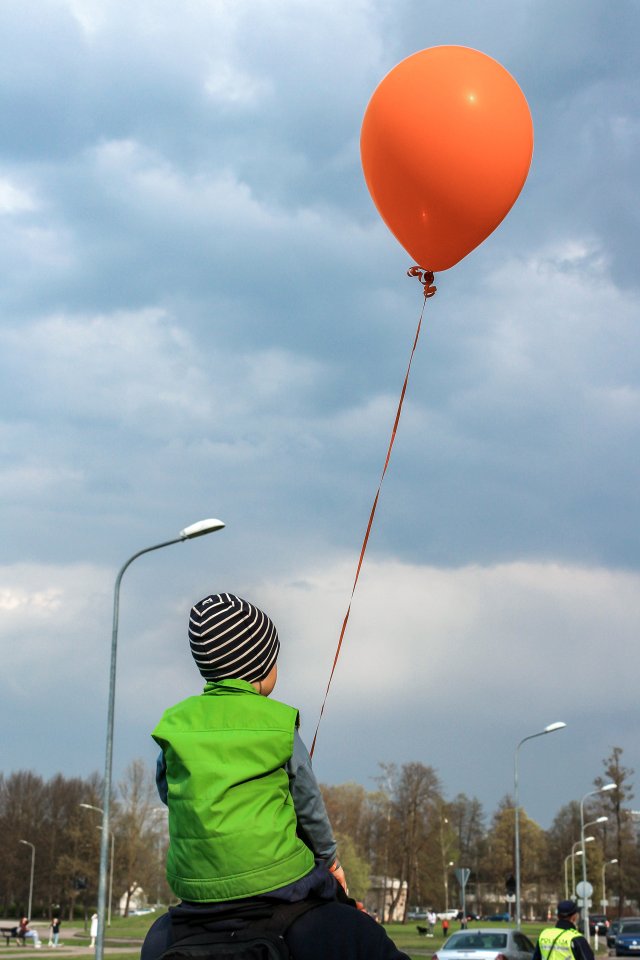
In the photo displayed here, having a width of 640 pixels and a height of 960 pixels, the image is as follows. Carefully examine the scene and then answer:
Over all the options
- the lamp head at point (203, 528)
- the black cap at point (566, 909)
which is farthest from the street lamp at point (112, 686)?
the black cap at point (566, 909)

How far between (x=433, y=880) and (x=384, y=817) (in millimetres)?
7080

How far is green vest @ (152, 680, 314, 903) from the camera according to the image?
2.16 meters

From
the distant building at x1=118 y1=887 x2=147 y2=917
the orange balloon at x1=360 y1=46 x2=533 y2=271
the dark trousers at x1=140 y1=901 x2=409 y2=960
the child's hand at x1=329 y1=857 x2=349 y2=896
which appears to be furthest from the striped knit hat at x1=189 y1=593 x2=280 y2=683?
the distant building at x1=118 y1=887 x2=147 y2=917

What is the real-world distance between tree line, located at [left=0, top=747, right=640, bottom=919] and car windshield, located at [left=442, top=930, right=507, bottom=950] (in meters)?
53.7

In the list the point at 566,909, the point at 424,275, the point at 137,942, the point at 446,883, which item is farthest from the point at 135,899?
the point at 424,275

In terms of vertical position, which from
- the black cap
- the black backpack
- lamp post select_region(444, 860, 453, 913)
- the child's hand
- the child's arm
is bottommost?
lamp post select_region(444, 860, 453, 913)

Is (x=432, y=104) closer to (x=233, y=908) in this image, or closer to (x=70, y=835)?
(x=233, y=908)

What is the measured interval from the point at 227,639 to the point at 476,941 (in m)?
16.2

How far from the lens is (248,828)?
2.16 m

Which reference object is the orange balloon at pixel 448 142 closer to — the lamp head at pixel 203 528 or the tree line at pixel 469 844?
the lamp head at pixel 203 528

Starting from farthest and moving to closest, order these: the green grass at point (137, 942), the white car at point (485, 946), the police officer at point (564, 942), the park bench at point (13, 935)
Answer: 1. the park bench at point (13, 935)
2. the green grass at point (137, 942)
3. the white car at point (485, 946)
4. the police officer at point (564, 942)

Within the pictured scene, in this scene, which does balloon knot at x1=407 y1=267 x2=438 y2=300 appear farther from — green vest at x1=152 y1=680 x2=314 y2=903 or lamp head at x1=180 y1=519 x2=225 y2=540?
lamp head at x1=180 y1=519 x2=225 y2=540

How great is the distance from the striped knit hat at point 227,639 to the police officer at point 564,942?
303 inches

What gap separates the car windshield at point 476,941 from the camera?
54.3 feet
